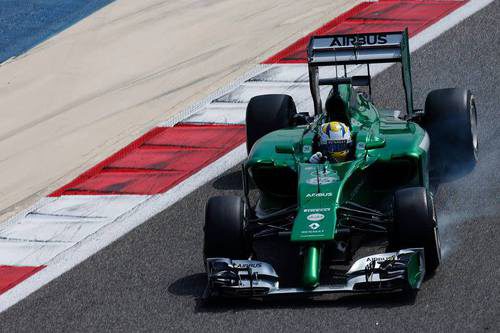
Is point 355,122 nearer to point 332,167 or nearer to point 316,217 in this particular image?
point 332,167

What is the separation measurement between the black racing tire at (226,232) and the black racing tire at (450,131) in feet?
9.35

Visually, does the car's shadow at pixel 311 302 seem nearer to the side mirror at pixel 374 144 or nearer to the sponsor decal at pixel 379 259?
the sponsor decal at pixel 379 259

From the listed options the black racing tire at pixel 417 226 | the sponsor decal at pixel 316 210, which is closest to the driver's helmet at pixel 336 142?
the sponsor decal at pixel 316 210

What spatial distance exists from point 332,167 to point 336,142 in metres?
0.28

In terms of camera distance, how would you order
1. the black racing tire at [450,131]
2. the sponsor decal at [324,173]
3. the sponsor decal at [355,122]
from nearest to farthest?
the sponsor decal at [324,173]
the sponsor decal at [355,122]
the black racing tire at [450,131]

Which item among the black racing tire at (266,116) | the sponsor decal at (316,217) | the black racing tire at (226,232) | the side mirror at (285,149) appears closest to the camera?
the sponsor decal at (316,217)

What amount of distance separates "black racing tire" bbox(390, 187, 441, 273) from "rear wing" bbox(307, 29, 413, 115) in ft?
8.66

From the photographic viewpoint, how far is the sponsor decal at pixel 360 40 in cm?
1373

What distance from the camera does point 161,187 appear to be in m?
14.7

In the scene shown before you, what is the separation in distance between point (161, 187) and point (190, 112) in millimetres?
2430

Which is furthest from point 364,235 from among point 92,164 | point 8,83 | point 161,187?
point 8,83

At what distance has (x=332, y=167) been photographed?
1218cm

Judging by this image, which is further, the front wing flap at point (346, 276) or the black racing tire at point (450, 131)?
the black racing tire at point (450, 131)

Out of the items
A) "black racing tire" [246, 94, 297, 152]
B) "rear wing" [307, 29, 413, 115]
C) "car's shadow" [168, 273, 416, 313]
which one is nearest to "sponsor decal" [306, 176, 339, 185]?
"car's shadow" [168, 273, 416, 313]
